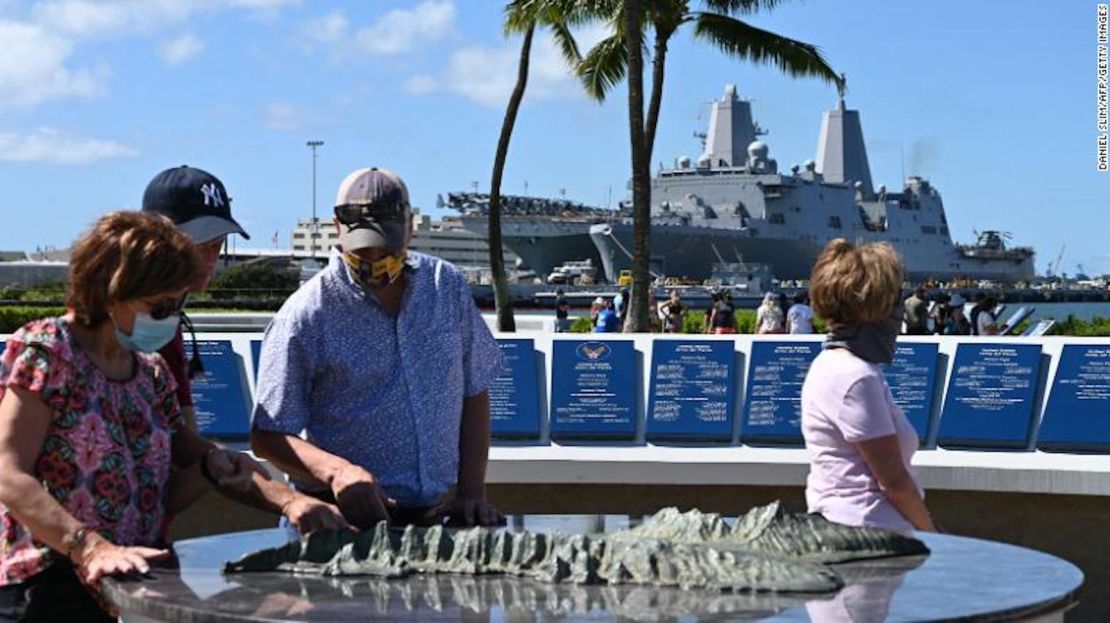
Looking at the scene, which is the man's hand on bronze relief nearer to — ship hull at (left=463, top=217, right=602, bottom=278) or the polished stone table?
the polished stone table

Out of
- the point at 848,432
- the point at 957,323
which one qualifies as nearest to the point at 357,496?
the point at 848,432

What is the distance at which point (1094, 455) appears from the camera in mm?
7242

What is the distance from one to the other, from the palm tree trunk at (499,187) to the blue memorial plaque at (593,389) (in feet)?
52.9

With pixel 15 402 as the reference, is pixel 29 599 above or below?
below

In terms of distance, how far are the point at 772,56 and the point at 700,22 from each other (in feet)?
3.42

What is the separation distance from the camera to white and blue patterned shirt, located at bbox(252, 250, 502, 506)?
3672 mm

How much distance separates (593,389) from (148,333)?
471 cm

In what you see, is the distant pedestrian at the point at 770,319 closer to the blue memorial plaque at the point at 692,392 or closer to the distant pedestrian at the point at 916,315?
the distant pedestrian at the point at 916,315

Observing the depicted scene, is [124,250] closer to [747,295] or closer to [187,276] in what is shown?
[187,276]

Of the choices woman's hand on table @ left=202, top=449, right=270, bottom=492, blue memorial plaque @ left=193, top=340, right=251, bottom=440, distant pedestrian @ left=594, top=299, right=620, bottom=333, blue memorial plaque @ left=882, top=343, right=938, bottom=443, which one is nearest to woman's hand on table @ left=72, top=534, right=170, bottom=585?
woman's hand on table @ left=202, top=449, right=270, bottom=492

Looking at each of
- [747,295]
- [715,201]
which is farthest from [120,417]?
[715,201]

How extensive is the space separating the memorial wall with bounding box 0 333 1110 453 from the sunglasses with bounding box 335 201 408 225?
400cm

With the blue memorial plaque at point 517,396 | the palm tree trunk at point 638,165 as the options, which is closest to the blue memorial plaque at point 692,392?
the blue memorial plaque at point 517,396

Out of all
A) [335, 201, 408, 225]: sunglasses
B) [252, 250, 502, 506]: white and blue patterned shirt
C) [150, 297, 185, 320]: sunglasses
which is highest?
[335, 201, 408, 225]: sunglasses
